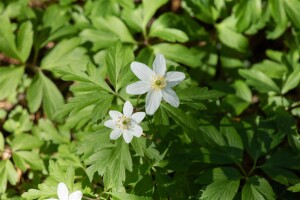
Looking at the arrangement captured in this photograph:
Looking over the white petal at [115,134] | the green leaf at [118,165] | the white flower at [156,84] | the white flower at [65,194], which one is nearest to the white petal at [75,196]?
the white flower at [65,194]

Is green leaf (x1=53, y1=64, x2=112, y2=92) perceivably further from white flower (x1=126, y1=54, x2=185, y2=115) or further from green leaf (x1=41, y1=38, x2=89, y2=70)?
green leaf (x1=41, y1=38, x2=89, y2=70)

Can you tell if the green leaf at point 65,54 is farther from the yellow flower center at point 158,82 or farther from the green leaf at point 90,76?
the yellow flower center at point 158,82

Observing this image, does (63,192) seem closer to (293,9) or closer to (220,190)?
(220,190)

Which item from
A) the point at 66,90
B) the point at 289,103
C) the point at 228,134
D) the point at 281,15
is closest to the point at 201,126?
the point at 228,134

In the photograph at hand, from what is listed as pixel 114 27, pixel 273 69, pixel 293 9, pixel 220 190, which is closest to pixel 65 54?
pixel 114 27

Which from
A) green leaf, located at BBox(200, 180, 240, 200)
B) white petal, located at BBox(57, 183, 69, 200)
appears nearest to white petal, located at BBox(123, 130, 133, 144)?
white petal, located at BBox(57, 183, 69, 200)

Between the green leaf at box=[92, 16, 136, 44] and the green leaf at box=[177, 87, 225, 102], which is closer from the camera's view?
the green leaf at box=[177, 87, 225, 102]
